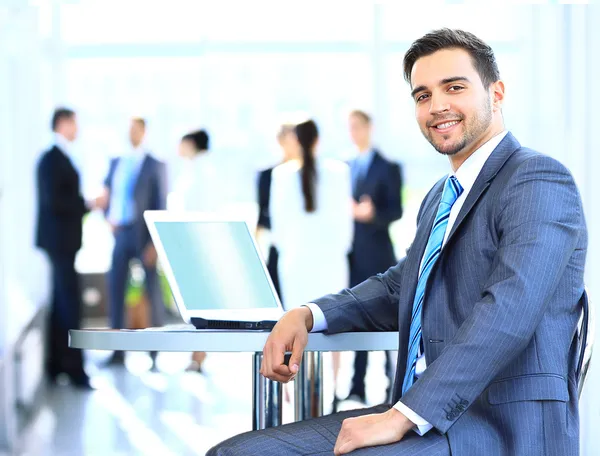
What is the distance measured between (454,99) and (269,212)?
3633mm

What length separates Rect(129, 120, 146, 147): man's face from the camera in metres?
6.51

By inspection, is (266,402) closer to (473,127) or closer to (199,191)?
(473,127)

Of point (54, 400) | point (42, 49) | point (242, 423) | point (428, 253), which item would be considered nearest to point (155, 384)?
point (54, 400)

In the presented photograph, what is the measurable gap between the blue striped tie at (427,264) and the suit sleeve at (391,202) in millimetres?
3445

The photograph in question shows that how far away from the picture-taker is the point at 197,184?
5973 mm

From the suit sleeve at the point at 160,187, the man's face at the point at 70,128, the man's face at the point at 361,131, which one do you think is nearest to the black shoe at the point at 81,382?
the suit sleeve at the point at 160,187

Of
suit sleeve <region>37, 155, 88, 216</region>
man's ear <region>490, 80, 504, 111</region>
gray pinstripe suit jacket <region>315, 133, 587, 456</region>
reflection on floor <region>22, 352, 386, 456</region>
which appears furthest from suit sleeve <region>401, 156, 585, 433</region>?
suit sleeve <region>37, 155, 88, 216</region>

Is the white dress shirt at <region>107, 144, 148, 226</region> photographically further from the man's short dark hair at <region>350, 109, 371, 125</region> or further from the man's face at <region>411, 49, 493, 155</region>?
the man's face at <region>411, 49, 493, 155</region>

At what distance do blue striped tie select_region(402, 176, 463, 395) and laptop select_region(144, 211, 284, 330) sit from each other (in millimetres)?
408

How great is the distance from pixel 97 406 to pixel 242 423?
99 centimetres

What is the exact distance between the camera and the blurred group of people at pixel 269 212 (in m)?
4.96

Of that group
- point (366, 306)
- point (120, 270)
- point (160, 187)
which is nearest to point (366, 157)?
point (160, 187)

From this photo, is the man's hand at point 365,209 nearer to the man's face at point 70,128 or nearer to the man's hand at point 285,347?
the man's face at point 70,128

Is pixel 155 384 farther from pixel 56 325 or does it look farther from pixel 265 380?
pixel 265 380
